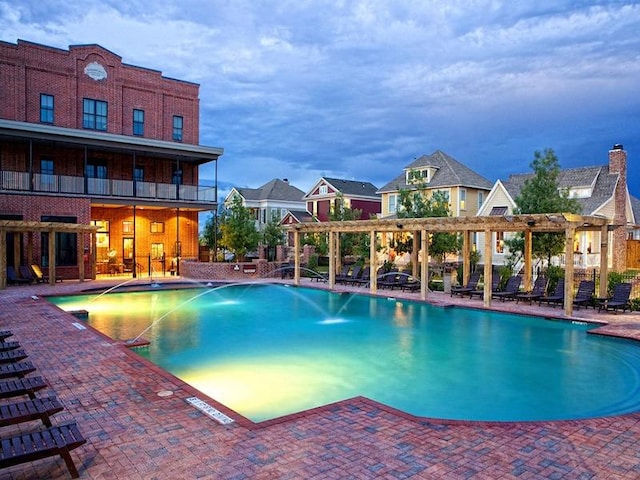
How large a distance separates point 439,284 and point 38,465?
68.5ft

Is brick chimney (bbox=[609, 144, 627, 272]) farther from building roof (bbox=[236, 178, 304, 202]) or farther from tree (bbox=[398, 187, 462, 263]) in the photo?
building roof (bbox=[236, 178, 304, 202])

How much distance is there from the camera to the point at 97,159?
28.8 meters

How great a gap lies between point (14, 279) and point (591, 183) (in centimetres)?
3377

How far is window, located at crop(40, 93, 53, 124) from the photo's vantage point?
90.6 ft

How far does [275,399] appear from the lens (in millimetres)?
8336

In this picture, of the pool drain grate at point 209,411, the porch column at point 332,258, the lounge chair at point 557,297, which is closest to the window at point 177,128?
the porch column at point 332,258

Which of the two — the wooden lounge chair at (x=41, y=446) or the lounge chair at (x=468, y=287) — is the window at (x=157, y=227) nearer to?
the lounge chair at (x=468, y=287)

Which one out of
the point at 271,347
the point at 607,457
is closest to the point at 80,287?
the point at 271,347

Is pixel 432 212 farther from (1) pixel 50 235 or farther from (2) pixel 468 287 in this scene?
(1) pixel 50 235

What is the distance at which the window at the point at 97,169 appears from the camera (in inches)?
1126

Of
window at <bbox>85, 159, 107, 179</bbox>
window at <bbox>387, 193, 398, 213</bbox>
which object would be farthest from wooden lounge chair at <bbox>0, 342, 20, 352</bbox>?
window at <bbox>387, 193, 398, 213</bbox>

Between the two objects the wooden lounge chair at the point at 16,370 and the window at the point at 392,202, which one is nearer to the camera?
the wooden lounge chair at the point at 16,370

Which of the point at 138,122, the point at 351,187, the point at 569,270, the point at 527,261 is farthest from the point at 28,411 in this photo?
the point at 351,187

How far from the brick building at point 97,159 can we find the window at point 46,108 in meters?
0.05
